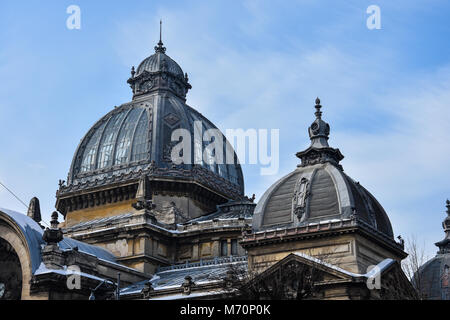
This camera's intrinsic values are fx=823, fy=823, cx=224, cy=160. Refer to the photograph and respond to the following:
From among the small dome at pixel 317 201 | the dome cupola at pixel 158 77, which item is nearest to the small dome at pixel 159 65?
the dome cupola at pixel 158 77

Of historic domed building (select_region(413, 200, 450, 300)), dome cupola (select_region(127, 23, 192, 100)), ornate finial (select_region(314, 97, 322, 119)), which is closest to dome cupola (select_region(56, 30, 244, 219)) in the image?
dome cupola (select_region(127, 23, 192, 100))

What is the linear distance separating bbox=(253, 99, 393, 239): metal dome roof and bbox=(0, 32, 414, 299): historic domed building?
0.29ft

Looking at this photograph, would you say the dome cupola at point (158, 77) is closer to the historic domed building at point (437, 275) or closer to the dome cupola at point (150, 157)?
the dome cupola at point (150, 157)

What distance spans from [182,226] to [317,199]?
16.4m

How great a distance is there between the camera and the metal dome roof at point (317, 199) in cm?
5556

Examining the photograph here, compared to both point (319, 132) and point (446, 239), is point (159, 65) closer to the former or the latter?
point (319, 132)

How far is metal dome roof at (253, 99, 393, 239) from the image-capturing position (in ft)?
182

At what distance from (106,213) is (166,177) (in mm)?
6488

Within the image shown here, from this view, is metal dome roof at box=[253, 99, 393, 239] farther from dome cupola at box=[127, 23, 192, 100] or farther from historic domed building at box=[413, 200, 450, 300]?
dome cupola at box=[127, 23, 192, 100]

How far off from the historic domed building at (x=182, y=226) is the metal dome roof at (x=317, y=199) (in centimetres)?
9

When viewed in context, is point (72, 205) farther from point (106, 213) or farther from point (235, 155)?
point (235, 155)

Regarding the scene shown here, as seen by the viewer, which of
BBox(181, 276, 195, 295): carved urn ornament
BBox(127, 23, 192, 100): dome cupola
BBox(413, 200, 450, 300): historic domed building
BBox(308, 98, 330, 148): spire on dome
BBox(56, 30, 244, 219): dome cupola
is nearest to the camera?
BBox(181, 276, 195, 295): carved urn ornament

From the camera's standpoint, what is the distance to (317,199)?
185ft
